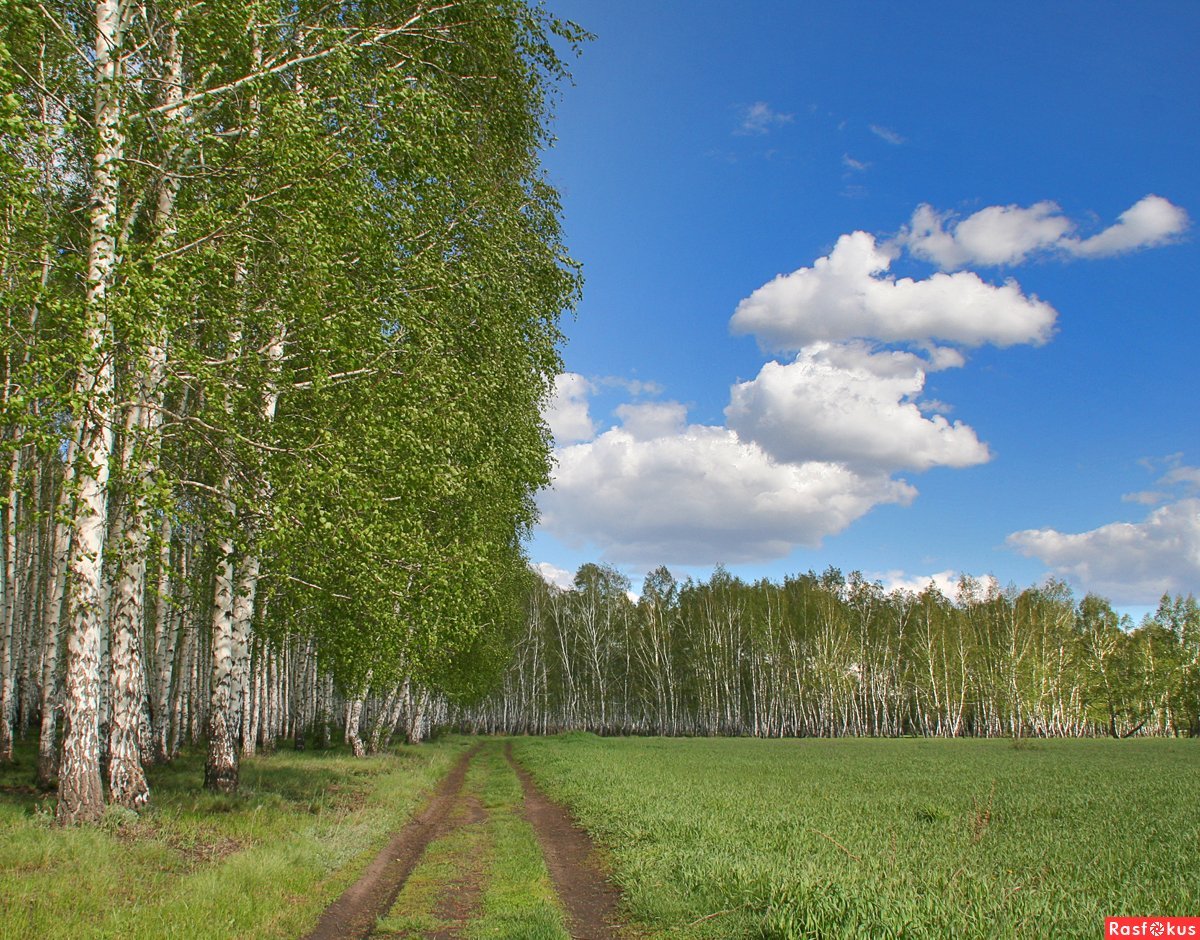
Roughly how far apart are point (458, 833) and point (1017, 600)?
80.6 meters

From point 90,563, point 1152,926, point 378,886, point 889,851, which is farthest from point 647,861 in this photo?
point 90,563

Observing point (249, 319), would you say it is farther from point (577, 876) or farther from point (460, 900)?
point (577, 876)

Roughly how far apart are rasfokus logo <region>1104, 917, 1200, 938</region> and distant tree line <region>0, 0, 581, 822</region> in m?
10.3

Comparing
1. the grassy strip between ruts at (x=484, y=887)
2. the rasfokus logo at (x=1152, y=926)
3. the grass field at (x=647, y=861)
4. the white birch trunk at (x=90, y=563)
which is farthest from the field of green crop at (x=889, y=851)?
the white birch trunk at (x=90, y=563)

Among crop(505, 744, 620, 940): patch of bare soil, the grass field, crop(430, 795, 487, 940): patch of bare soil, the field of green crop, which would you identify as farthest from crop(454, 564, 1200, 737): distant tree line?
crop(430, 795, 487, 940): patch of bare soil

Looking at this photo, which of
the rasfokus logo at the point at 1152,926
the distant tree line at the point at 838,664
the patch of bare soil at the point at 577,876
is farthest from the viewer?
the distant tree line at the point at 838,664

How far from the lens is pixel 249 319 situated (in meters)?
13.2

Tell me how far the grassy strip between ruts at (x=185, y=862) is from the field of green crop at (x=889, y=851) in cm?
419

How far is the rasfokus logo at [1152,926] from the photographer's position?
23.1 feet

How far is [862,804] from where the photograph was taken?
17609 millimetres

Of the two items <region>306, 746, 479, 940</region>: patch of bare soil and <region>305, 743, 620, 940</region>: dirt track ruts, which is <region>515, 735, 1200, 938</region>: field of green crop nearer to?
<region>305, 743, 620, 940</region>: dirt track ruts

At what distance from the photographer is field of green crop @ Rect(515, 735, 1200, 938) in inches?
287

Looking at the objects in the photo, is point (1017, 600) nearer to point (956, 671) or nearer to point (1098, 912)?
point (956, 671)

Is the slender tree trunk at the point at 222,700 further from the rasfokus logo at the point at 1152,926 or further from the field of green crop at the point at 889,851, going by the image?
the rasfokus logo at the point at 1152,926
